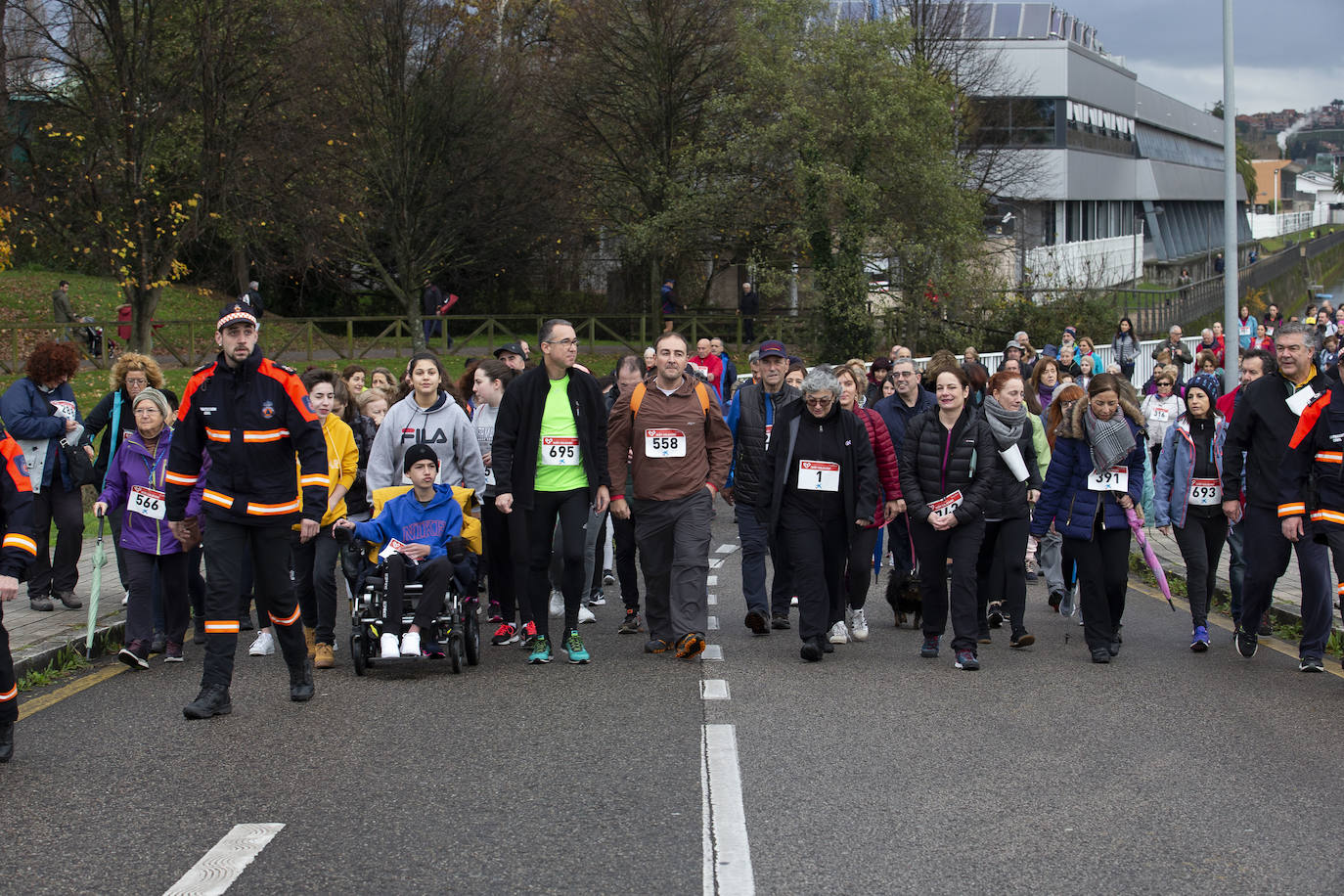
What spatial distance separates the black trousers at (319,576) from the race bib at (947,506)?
Result: 151 inches

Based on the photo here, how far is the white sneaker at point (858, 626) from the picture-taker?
403 inches

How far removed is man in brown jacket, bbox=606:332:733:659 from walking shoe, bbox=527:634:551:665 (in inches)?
29.4

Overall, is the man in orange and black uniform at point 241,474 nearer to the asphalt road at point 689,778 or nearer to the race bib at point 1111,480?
the asphalt road at point 689,778

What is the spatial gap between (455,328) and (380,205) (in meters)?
4.00

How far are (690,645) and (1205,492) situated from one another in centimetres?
394

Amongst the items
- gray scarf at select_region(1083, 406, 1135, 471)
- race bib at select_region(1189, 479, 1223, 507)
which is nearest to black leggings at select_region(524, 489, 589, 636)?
gray scarf at select_region(1083, 406, 1135, 471)

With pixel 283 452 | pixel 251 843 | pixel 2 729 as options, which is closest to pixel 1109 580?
pixel 283 452

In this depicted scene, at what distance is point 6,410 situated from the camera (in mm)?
10953

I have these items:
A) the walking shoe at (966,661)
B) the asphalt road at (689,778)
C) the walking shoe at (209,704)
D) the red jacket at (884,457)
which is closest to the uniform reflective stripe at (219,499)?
the walking shoe at (209,704)

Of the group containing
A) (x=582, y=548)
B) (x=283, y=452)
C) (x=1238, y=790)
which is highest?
(x=283, y=452)

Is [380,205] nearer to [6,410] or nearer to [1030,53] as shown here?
[6,410]

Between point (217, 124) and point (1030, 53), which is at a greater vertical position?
point (1030, 53)

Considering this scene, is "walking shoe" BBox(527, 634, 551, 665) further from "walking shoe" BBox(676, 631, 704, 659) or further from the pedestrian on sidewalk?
the pedestrian on sidewalk

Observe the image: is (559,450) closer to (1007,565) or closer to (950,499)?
(950,499)
